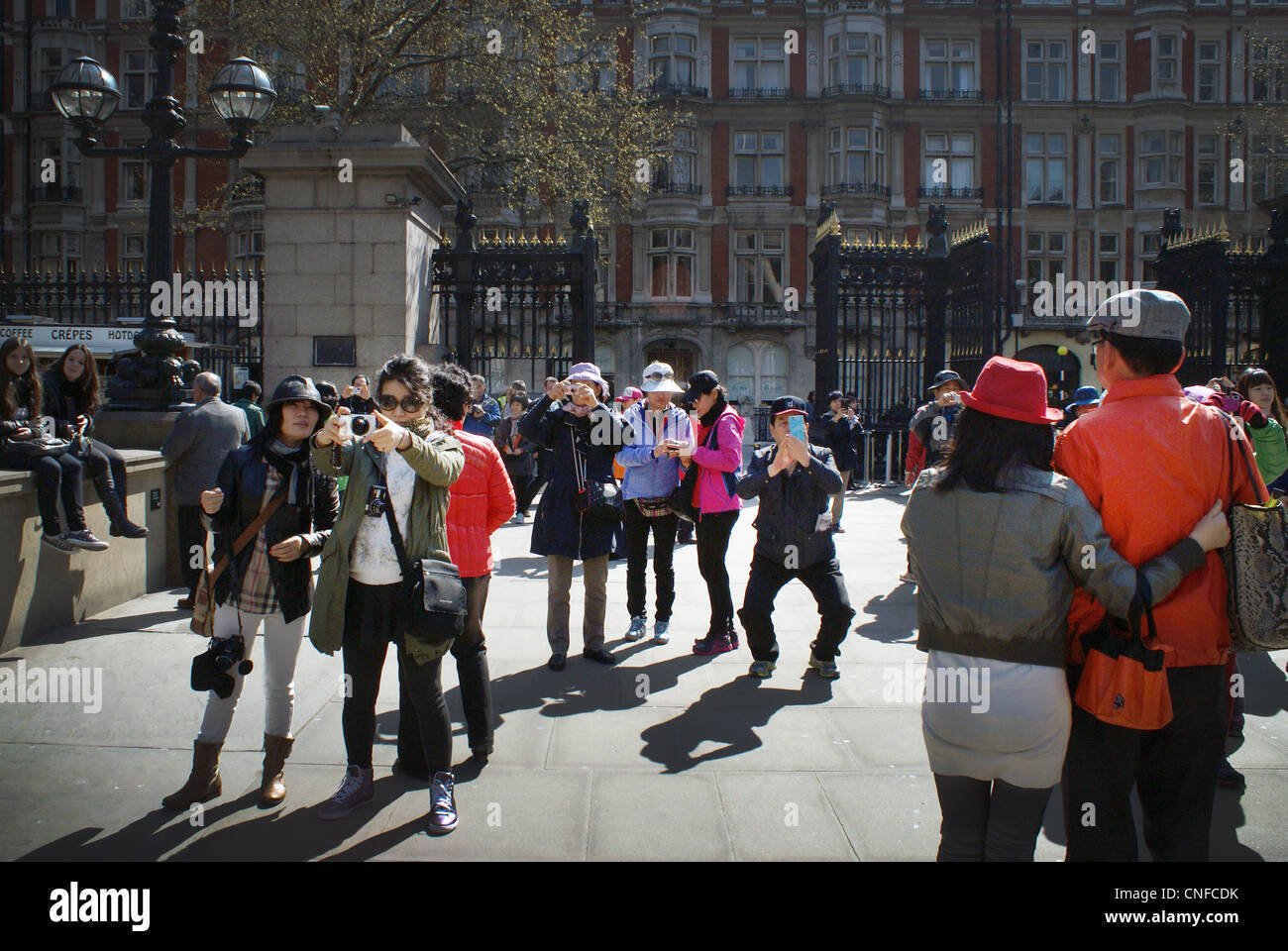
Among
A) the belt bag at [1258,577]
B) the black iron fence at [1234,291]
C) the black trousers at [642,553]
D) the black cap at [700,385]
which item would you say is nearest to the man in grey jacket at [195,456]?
the black trousers at [642,553]

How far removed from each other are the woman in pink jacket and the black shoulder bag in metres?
2.66

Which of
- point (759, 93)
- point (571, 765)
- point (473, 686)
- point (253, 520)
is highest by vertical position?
point (759, 93)

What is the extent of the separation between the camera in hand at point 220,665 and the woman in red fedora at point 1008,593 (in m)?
2.77

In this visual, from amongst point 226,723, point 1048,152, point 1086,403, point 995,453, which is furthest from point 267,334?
point 1048,152

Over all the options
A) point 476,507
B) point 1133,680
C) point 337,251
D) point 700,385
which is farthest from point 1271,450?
point 337,251

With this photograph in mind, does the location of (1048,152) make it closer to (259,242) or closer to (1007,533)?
(259,242)

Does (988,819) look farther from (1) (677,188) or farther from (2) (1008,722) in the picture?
(1) (677,188)

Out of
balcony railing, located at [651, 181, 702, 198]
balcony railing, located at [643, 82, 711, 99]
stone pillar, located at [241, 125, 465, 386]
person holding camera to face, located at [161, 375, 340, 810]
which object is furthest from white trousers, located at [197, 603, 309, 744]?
balcony railing, located at [651, 181, 702, 198]

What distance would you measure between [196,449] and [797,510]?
459 cm

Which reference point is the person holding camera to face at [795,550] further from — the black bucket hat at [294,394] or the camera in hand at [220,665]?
the camera in hand at [220,665]

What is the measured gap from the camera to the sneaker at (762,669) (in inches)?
220

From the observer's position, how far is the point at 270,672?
3975 mm

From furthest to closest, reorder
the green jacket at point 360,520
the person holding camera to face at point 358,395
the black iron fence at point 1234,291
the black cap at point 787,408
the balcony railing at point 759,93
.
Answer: the balcony railing at point 759,93 < the black iron fence at point 1234,291 < the person holding camera to face at point 358,395 < the black cap at point 787,408 < the green jacket at point 360,520

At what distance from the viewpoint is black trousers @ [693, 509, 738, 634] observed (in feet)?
20.3
